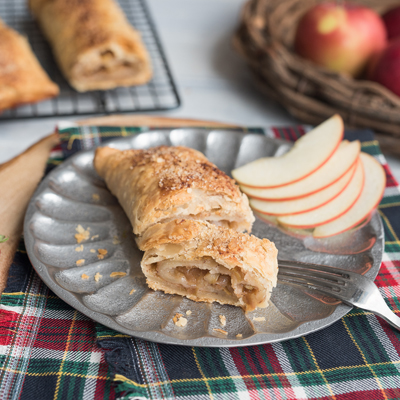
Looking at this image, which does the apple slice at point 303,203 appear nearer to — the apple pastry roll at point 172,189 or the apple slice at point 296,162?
the apple slice at point 296,162

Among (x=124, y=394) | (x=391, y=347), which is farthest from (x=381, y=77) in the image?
(x=124, y=394)

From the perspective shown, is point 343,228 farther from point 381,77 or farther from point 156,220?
point 381,77

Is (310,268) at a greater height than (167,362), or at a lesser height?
greater

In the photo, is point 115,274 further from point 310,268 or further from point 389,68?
point 389,68

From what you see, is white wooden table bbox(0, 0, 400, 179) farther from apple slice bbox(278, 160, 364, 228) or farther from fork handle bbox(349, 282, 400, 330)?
fork handle bbox(349, 282, 400, 330)

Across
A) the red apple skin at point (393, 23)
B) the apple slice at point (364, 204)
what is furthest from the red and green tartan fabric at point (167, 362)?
the red apple skin at point (393, 23)

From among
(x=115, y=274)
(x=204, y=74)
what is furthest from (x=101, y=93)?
(x=115, y=274)
